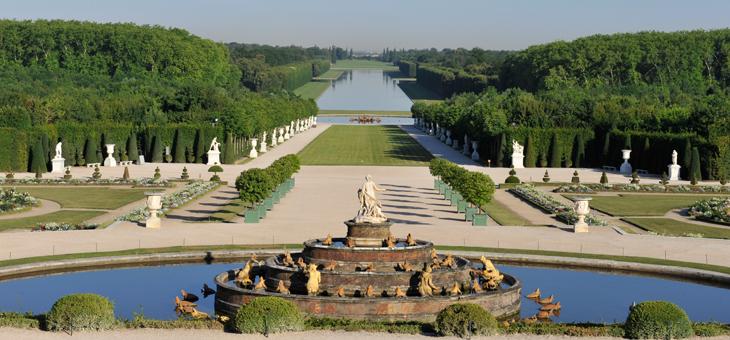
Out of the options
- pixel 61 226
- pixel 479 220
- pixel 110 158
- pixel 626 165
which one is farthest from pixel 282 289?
pixel 626 165

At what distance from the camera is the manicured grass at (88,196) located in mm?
59406

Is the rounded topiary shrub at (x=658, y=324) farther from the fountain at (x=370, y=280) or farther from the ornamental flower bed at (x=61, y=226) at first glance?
the ornamental flower bed at (x=61, y=226)

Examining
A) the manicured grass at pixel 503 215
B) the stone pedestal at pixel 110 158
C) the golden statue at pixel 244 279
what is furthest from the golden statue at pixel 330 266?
the stone pedestal at pixel 110 158

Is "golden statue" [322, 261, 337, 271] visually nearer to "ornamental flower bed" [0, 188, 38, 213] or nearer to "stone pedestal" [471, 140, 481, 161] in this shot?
"ornamental flower bed" [0, 188, 38, 213]

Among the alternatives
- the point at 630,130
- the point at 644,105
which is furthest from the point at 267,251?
the point at 644,105

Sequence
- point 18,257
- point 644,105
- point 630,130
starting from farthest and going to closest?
point 644,105, point 630,130, point 18,257

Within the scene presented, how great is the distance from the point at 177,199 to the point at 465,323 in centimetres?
3322

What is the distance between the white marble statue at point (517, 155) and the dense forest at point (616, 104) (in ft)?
4.28

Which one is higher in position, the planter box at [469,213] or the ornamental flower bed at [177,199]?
the planter box at [469,213]

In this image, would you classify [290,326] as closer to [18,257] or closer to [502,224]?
[18,257]

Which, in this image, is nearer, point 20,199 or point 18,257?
point 18,257

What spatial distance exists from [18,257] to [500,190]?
34.8 meters

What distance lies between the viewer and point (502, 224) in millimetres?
52938

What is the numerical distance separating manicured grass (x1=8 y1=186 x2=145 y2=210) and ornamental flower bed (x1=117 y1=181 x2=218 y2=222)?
2.13 m
